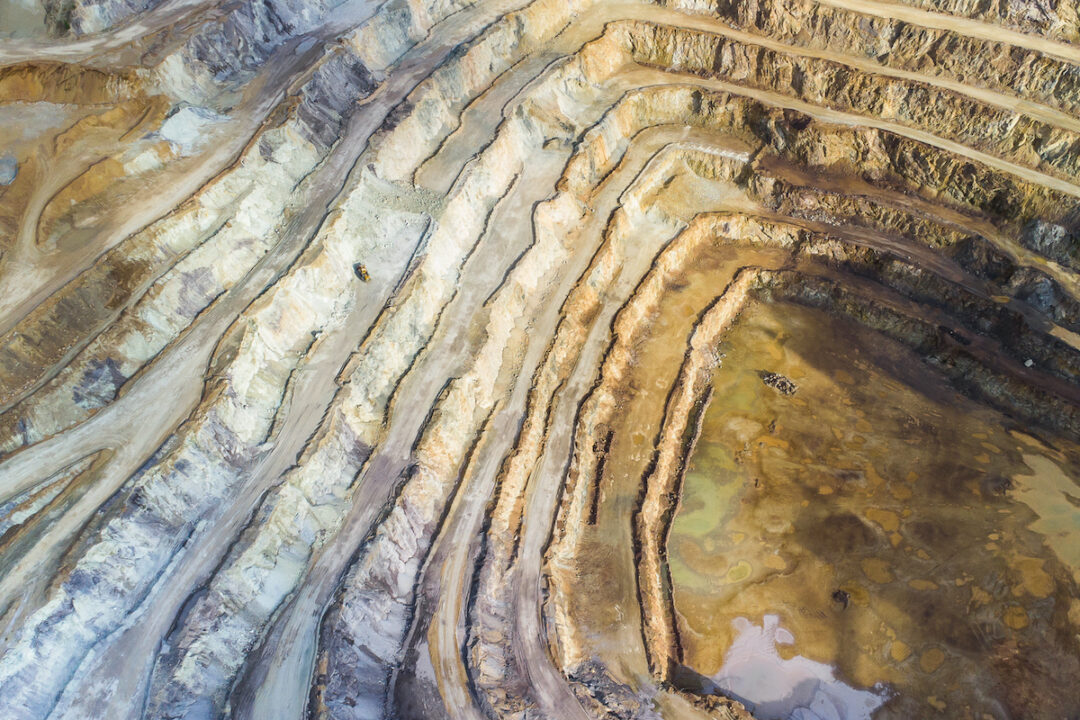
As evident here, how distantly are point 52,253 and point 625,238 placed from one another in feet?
94.3

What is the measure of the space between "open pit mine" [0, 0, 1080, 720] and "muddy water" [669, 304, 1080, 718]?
0.16 metres

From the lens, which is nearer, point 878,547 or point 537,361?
point 878,547

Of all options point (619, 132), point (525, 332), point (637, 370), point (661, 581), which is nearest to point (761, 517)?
point (661, 581)

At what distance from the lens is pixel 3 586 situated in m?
19.2

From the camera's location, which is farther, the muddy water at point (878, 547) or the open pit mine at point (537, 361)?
the muddy water at point (878, 547)

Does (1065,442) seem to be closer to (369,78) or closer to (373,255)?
(373,255)

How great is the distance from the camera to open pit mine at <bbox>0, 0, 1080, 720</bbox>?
72.1 feet

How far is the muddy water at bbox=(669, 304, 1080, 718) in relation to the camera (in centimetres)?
2367

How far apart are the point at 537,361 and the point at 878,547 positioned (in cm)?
1793

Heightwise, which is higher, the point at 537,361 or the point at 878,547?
the point at 537,361

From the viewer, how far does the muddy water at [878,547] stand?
23672 mm

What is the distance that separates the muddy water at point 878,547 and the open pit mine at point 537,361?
16 cm

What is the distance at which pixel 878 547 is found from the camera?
26.9 m

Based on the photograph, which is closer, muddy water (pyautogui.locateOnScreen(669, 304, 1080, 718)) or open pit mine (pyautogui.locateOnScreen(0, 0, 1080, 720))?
open pit mine (pyautogui.locateOnScreen(0, 0, 1080, 720))
